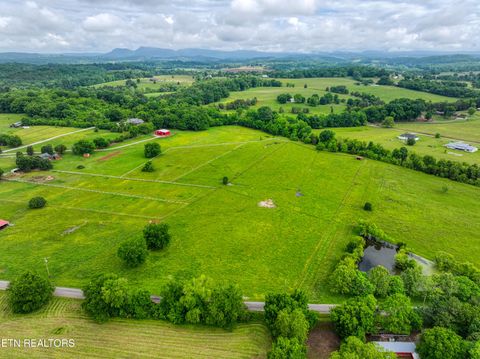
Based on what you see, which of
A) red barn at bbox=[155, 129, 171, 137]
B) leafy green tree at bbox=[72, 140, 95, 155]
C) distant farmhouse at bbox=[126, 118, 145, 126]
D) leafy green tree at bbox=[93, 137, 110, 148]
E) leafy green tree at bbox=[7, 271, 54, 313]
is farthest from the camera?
distant farmhouse at bbox=[126, 118, 145, 126]

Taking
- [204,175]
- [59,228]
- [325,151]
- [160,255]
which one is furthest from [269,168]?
[59,228]

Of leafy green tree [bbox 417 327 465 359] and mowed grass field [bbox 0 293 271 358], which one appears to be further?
mowed grass field [bbox 0 293 271 358]

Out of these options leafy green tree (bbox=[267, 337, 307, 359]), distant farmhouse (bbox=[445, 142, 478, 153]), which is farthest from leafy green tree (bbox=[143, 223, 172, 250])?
distant farmhouse (bbox=[445, 142, 478, 153])

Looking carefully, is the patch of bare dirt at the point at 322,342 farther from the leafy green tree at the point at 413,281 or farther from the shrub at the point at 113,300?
the shrub at the point at 113,300

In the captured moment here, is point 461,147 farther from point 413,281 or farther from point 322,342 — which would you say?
point 322,342

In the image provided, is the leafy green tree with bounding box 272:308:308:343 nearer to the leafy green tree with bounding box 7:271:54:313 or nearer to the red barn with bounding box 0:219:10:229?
the leafy green tree with bounding box 7:271:54:313

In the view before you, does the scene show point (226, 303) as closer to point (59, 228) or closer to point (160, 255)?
point (160, 255)
